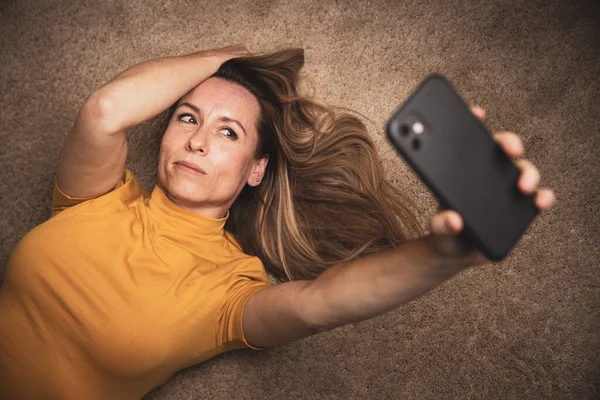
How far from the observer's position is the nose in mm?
1159

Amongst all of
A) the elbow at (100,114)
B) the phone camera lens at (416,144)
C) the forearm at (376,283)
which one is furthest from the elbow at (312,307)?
the elbow at (100,114)

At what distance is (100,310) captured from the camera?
1.04 metres

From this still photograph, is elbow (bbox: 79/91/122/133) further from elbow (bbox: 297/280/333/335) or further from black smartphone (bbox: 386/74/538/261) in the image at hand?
black smartphone (bbox: 386/74/538/261)

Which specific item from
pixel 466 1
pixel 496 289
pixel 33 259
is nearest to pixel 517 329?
pixel 496 289

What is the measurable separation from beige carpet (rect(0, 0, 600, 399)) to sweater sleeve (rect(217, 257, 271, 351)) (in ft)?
0.97

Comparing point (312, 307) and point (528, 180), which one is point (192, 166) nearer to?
point (312, 307)

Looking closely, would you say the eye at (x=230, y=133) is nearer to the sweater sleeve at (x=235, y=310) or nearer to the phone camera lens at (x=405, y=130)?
the sweater sleeve at (x=235, y=310)

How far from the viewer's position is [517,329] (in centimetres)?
141

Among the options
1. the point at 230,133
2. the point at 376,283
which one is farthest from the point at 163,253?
the point at 376,283

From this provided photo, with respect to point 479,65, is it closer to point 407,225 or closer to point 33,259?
point 407,225

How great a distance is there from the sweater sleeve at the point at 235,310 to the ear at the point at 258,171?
288mm

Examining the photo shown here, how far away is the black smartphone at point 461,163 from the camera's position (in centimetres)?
65

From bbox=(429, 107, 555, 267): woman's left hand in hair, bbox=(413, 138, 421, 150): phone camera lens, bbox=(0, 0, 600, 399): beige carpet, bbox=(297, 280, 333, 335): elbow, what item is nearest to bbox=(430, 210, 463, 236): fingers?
bbox=(429, 107, 555, 267): woman's left hand in hair

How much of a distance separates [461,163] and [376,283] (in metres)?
0.25
